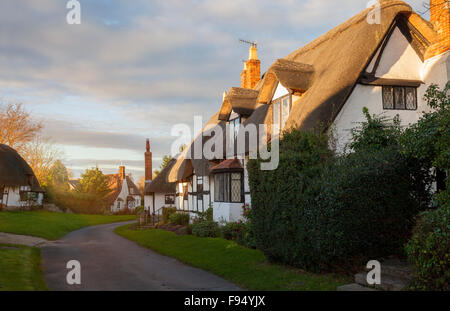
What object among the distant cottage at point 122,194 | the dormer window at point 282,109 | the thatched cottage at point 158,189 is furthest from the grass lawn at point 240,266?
the distant cottage at point 122,194

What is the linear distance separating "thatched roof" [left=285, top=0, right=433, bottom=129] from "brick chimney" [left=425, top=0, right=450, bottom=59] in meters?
0.62

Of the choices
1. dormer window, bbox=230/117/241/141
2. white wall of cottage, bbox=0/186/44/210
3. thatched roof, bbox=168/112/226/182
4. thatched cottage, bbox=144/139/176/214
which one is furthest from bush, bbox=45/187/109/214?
dormer window, bbox=230/117/241/141

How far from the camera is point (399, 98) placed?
1538 cm

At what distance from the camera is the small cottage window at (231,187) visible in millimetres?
19328

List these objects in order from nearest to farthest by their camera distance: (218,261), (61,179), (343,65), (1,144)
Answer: (218,261), (343,65), (1,144), (61,179)

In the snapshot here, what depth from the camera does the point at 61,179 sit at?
68625 millimetres

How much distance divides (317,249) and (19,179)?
43.2 metres

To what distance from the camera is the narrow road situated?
936 centimetres

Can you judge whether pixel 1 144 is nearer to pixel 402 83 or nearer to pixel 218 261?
pixel 218 261

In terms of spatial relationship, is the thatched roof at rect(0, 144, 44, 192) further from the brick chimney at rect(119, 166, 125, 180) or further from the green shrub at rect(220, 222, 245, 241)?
the green shrub at rect(220, 222, 245, 241)

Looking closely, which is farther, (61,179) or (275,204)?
(61,179)

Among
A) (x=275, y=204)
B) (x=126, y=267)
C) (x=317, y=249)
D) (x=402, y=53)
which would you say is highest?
(x=402, y=53)

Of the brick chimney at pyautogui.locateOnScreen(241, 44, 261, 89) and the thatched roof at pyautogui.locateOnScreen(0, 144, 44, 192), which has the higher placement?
the brick chimney at pyautogui.locateOnScreen(241, 44, 261, 89)
